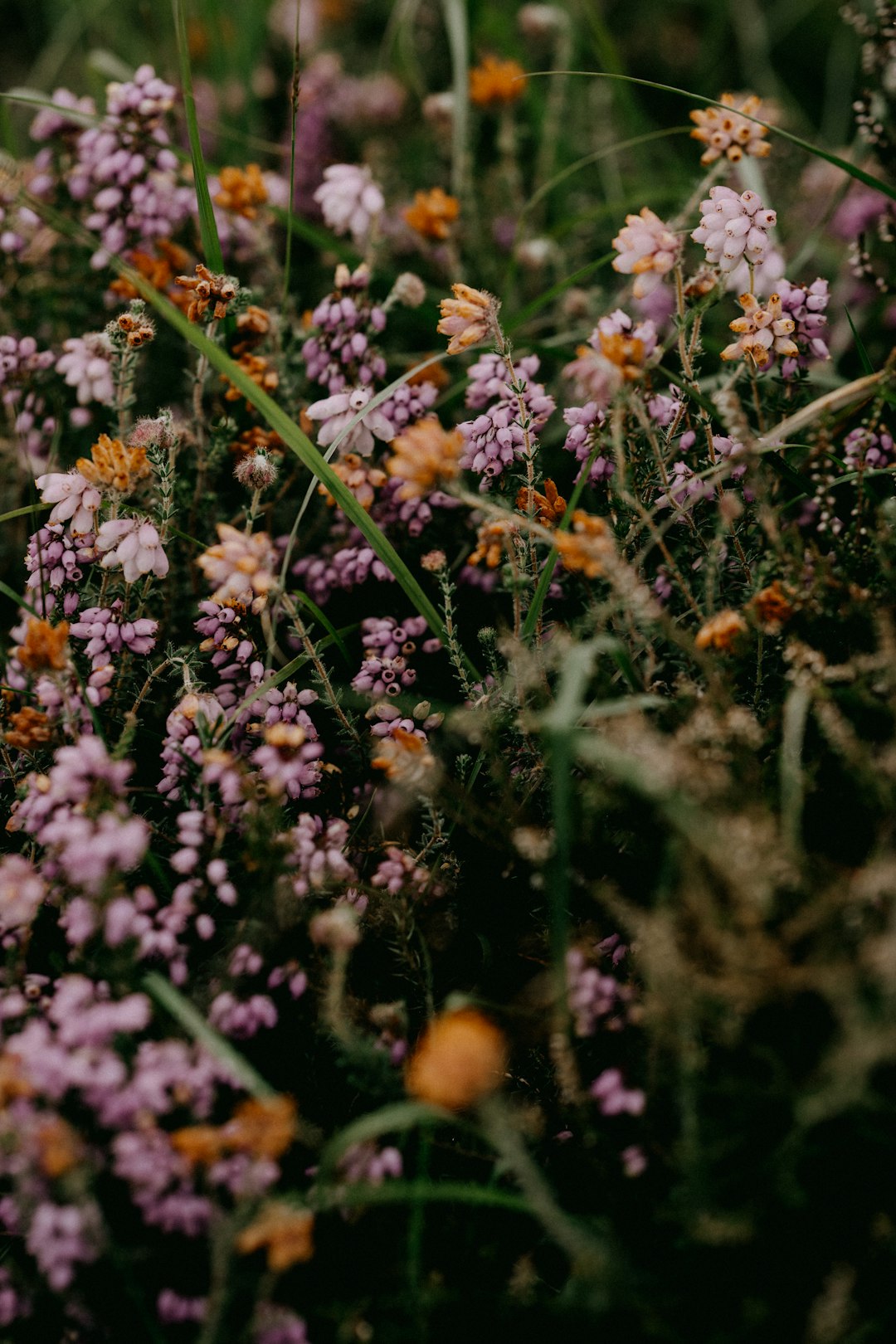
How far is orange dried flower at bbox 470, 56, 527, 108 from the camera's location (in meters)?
3.93

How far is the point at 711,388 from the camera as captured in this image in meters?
2.75

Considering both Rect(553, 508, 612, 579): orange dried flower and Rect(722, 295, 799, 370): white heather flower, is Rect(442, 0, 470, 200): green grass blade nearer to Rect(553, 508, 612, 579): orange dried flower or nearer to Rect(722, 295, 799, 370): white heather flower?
Rect(722, 295, 799, 370): white heather flower

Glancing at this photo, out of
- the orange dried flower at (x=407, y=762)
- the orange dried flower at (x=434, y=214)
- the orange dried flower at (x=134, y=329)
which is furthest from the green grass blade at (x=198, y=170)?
the orange dried flower at (x=407, y=762)

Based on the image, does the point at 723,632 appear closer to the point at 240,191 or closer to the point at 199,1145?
the point at 199,1145

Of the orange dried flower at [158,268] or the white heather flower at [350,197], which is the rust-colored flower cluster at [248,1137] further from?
the white heather flower at [350,197]

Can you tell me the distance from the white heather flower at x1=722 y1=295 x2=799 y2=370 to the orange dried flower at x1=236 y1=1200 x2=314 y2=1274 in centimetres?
197

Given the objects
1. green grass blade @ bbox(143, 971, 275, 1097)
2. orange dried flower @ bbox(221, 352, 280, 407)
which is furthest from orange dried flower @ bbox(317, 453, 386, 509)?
green grass blade @ bbox(143, 971, 275, 1097)

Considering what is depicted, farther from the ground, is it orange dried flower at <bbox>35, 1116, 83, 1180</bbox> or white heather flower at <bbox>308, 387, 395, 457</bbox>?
white heather flower at <bbox>308, 387, 395, 457</bbox>

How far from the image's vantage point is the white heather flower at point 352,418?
2336mm

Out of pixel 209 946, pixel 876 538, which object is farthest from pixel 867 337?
pixel 209 946

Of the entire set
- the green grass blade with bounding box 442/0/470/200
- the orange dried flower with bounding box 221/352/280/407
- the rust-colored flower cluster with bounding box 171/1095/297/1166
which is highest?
the green grass blade with bounding box 442/0/470/200

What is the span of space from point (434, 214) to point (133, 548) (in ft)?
6.23

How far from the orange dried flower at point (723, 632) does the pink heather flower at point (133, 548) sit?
48.5 inches

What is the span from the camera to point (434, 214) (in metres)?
3.31
